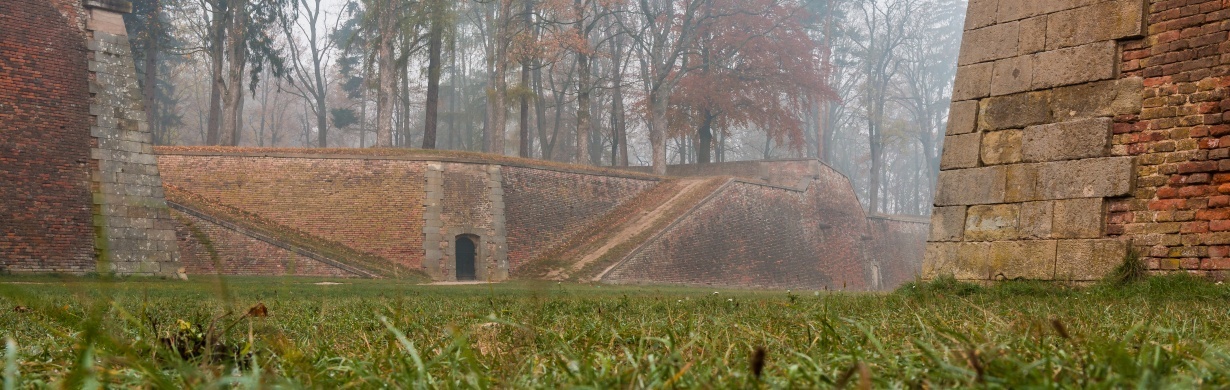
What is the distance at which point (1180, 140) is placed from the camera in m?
7.68

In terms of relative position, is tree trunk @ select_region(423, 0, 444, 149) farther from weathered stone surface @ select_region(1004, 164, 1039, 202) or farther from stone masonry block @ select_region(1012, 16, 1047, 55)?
weathered stone surface @ select_region(1004, 164, 1039, 202)

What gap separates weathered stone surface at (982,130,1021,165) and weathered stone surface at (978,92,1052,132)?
0.20 feet

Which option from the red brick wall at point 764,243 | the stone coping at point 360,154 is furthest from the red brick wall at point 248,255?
the red brick wall at point 764,243

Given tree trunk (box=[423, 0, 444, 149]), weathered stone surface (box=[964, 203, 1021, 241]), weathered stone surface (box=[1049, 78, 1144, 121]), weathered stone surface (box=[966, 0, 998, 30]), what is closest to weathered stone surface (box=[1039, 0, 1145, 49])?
weathered stone surface (box=[1049, 78, 1144, 121])

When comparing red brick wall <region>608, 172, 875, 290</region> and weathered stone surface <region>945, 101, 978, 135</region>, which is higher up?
weathered stone surface <region>945, 101, 978, 135</region>

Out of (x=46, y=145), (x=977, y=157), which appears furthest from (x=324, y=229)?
(x=977, y=157)

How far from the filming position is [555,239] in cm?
3131

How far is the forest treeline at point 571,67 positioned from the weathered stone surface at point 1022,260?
26.5 metres

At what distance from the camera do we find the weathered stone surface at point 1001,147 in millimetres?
8703

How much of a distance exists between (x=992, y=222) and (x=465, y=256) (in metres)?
23.1

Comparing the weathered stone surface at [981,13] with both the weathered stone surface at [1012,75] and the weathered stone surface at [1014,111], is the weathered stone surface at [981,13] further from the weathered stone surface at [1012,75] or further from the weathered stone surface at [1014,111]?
the weathered stone surface at [1014,111]

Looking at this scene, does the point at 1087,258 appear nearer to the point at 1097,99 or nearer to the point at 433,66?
the point at 1097,99

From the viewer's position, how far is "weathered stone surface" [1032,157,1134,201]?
794 centimetres

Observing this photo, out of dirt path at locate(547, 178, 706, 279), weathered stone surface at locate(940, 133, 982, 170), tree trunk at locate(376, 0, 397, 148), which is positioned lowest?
dirt path at locate(547, 178, 706, 279)
